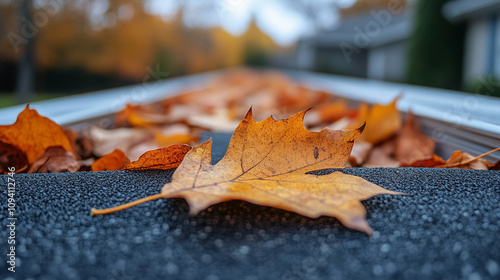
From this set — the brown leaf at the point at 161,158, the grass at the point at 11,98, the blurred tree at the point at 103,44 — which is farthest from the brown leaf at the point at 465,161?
the blurred tree at the point at 103,44

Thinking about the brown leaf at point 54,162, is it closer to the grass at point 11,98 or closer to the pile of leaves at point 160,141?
the pile of leaves at point 160,141

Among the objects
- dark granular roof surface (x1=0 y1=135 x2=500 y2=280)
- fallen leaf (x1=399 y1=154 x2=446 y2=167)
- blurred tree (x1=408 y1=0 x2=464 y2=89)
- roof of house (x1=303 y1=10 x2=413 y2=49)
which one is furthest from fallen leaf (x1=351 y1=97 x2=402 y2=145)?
roof of house (x1=303 y1=10 x2=413 y2=49)

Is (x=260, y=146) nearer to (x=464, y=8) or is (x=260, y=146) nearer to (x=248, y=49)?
(x=464, y=8)

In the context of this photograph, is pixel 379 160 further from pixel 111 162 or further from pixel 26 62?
pixel 26 62

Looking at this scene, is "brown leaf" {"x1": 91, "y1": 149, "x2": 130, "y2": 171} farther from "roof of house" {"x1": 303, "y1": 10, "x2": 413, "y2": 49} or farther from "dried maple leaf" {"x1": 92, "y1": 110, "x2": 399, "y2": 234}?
"roof of house" {"x1": 303, "y1": 10, "x2": 413, "y2": 49}

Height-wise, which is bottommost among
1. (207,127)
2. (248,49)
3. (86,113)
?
(248,49)

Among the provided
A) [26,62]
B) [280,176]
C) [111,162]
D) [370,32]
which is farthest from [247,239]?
[370,32]

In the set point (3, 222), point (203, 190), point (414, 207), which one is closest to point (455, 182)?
point (414, 207)
